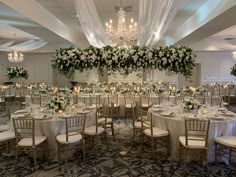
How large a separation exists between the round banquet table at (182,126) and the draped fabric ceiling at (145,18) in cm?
182

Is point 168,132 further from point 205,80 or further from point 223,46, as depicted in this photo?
point 205,80

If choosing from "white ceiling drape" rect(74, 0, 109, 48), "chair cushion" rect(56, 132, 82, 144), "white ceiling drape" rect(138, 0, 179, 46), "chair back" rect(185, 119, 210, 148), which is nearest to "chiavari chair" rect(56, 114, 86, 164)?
"chair cushion" rect(56, 132, 82, 144)

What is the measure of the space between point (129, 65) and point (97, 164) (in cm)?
221

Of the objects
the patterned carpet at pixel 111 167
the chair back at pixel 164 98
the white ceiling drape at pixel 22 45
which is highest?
the white ceiling drape at pixel 22 45

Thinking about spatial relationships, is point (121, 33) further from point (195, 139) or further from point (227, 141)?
point (227, 141)

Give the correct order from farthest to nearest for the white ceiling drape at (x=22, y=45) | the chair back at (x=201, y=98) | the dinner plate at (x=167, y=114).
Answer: the white ceiling drape at (x=22, y=45), the chair back at (x=201, y=98), the dinner plate at (x=167, y=114)

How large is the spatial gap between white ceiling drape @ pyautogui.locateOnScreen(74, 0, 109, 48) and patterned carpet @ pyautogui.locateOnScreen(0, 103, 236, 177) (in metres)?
2.70

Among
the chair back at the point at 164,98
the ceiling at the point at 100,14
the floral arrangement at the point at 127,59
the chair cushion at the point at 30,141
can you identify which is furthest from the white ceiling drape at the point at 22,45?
the chair cushion at the point at 30,141

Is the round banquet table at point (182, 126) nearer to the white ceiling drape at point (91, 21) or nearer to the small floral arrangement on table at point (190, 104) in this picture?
the small floral arrangement on table at point (190, 104)

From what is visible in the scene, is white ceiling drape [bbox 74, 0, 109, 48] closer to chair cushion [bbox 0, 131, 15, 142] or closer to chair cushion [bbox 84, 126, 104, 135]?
chair cushion [bbox 84, 126, 104, 135]

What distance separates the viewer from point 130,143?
625 centimetres

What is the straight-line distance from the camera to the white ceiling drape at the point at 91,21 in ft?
15.5

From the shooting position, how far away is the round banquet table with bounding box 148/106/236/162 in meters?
4.82

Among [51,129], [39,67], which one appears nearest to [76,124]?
[51,129]
